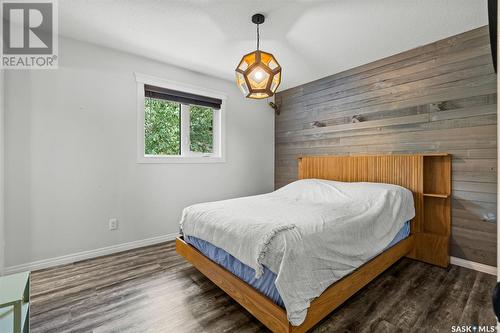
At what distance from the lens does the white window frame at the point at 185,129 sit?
9.39ft

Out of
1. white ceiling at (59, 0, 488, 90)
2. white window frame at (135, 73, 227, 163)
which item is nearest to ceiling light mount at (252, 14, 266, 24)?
white ceiling at (59, 0, 488, 90)

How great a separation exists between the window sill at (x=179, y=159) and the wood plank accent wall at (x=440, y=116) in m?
1.68

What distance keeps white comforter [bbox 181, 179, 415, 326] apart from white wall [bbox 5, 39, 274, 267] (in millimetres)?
1028

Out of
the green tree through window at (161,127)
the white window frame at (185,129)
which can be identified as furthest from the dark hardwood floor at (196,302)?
the green tree through window at (161,127)

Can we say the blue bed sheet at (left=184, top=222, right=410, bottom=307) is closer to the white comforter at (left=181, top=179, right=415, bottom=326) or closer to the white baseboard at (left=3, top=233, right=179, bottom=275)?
the white comforter at (left=181, top=179, right=415, bottom=326)

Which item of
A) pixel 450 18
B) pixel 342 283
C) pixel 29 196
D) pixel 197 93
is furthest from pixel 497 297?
pixel 197 93

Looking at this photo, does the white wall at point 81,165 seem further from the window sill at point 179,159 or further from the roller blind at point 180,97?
the roller blind at point 180,97

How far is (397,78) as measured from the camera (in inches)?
109

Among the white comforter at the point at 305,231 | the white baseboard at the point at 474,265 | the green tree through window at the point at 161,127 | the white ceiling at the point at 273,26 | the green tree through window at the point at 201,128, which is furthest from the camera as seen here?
the green tree through window at the point at 201,128

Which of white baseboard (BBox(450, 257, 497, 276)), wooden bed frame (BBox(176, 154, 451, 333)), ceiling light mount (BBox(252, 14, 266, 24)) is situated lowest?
white baseboard (BBox(450, 257, 497, 276))

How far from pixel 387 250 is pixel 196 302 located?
5.54ft

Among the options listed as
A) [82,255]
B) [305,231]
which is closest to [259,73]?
[305,231]

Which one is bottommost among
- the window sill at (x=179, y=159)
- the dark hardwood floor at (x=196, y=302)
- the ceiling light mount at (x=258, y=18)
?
the dark hardwood floor at (x=196, y=302)

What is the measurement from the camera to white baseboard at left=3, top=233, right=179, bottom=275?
86.5 inches
